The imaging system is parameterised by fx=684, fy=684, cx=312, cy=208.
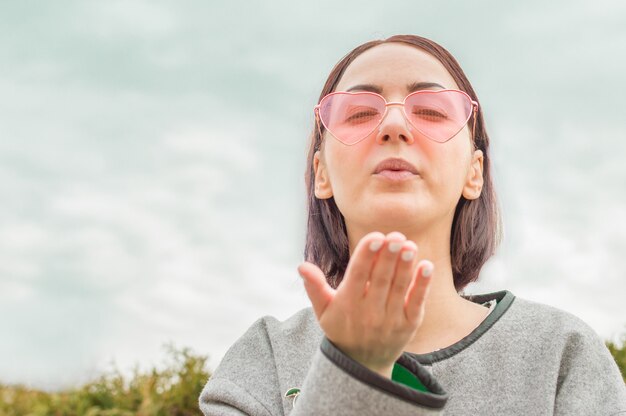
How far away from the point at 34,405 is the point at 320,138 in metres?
2.52

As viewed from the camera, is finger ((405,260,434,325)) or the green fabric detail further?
the green fabric detail

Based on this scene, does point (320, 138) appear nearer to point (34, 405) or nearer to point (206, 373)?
point (206, 373)

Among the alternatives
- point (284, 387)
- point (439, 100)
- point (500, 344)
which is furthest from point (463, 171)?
point (284, 387)

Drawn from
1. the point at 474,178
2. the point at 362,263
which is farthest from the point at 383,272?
the point at 474,178

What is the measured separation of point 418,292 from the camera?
5.14 ft

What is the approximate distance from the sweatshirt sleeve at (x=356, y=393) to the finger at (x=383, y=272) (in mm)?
161

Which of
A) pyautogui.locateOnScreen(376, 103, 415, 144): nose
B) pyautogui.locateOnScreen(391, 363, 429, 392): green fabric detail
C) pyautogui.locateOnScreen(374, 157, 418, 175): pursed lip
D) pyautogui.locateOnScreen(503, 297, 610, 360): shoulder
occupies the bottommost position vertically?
pyautogui.locateOnScreen(391, 363, 429, 392): green fabric detail

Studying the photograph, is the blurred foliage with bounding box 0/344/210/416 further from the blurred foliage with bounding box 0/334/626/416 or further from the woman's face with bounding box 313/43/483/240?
the woman's face with bounding box 313/43/483/240

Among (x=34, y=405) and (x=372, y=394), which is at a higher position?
(x=34, y=405)

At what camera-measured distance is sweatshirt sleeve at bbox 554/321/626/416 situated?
2.22m

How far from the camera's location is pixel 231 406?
2484 millimetres

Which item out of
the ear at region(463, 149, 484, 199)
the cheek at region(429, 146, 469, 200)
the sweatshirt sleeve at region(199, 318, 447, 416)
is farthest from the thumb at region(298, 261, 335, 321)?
the ear at region(463, 149, 484, 199)

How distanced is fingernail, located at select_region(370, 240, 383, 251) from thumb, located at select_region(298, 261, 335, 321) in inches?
6.4

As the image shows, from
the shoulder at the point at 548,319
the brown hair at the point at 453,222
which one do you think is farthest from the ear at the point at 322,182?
the shoulder at the point at 548,319
